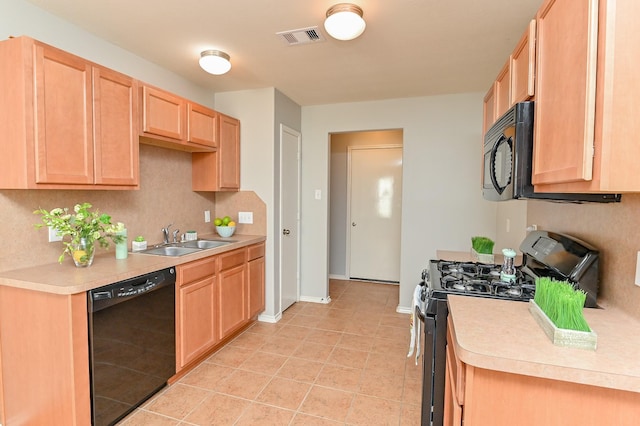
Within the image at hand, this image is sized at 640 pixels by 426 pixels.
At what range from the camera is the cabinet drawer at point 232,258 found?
9.12ft

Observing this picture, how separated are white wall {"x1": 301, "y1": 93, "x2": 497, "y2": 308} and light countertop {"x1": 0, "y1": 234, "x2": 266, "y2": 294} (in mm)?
2170

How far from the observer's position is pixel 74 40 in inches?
84.9

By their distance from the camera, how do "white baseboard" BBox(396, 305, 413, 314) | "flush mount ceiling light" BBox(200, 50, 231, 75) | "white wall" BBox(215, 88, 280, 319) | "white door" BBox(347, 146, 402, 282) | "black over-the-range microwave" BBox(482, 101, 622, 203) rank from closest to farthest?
"black over-the-range microwave" BBox(482, 101, 622, 203) → "flush mount ceiling light" BBox(200, 50, 231, 75) → "white wall" BBox(215, 88, 280, 319) → "white baseboard" BBox(396, 305, 413, 314) → "white door" BBox(347, 146, 402, 282)

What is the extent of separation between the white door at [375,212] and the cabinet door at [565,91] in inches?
137

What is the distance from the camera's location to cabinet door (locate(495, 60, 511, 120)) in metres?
1.81

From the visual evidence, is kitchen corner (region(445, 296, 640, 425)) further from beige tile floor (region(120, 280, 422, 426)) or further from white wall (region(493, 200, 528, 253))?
white wall (region(493, 200, 528, 253))

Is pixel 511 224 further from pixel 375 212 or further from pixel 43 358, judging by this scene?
pixel 43 358

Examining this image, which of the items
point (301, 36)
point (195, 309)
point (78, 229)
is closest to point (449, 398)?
point (195, 309)

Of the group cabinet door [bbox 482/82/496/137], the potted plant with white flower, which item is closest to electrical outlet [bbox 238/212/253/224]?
the potted plant with white flower

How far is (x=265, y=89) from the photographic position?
3.35 metres

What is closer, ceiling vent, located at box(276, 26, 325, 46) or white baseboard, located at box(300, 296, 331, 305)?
ceiling vent, located at box(276, 26, 325, 46)

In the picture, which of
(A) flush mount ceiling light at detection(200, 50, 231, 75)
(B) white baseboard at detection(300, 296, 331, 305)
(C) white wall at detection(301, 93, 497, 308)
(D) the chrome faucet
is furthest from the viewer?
(B) white baseboard at detection(300, 296, 331, 305)

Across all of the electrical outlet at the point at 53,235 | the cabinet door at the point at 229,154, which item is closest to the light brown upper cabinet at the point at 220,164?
the cabinet door at the point at 229,154

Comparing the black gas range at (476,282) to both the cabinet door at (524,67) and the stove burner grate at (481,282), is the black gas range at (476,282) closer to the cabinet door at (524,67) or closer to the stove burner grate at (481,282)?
the stove burner grate at (481,282)
